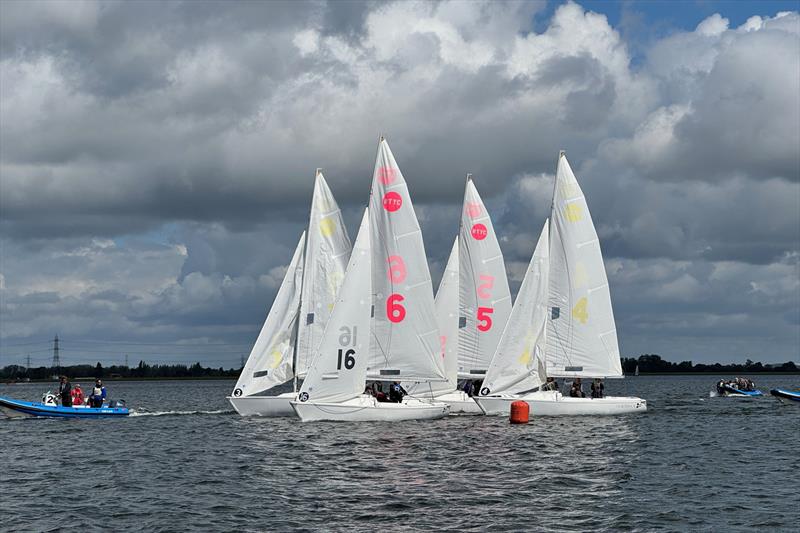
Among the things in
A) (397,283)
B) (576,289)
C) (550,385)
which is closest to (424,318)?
(397,283)

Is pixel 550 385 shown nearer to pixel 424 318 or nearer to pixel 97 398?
pixel 424 318

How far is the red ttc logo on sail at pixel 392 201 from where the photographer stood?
5294cm

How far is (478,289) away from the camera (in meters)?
61.8

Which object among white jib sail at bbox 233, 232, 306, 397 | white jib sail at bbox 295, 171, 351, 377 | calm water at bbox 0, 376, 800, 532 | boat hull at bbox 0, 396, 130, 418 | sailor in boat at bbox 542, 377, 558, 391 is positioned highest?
white jib sail at bbox 295, 171, 351, 377

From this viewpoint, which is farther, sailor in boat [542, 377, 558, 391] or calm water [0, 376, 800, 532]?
sailor in boat [542, 377, 558, 391]

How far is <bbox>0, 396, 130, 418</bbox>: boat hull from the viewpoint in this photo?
198ft

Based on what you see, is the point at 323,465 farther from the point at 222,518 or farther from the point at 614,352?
the point at 614,352

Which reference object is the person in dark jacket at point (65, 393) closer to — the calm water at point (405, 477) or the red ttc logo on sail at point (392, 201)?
the calm water at point (405, 477)

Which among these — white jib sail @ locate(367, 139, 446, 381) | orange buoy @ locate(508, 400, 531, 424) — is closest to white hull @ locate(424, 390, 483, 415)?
white jib sail @ locate(367, 139, 446, 381)

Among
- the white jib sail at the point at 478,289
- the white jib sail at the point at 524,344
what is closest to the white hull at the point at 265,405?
the white jib sail at the point at 524,344

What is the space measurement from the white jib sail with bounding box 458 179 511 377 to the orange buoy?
9.20 metres

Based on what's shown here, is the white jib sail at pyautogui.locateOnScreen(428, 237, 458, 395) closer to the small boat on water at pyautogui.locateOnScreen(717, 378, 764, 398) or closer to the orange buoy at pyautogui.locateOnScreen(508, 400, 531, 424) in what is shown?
the orange buoy at pyautogui.locateOnScreen(508, 400, 531, 424)

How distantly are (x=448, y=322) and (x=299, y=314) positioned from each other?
9055 millimetres

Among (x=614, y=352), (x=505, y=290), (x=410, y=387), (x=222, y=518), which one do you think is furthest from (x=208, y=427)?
(x=222, y=518)
